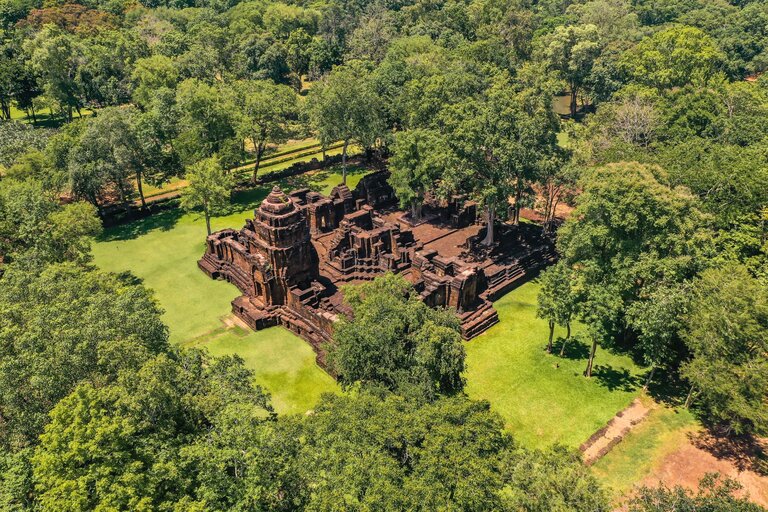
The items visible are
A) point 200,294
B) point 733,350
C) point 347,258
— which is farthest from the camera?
point 347,258

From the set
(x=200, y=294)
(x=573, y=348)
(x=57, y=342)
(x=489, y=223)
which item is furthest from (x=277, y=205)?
(x=573, y=348)

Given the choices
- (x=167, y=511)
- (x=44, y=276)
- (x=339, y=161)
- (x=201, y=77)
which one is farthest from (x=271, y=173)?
(x=167, y=511)

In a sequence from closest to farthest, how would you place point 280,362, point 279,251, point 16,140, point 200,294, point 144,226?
point 280,362 < point 279,251 < point 200,294 < point 16,140 < point 144,226

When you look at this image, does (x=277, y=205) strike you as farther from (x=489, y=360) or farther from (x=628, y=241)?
(x=628, y=241)

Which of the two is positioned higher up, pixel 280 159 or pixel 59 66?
pixel 59 66

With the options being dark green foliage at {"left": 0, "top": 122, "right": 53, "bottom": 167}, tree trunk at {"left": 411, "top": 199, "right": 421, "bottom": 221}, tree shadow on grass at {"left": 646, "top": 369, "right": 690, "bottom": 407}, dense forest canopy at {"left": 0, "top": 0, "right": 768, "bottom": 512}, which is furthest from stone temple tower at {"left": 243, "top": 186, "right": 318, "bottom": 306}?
→ dark green foliage at {"left": 0, "top": 122, "right": 53, "bottom": 167}

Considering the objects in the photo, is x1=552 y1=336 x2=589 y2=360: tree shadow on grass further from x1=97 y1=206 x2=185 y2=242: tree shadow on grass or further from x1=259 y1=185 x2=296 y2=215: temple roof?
x1=97 y1=206 x2=185 y2=242: tree shadow on grass

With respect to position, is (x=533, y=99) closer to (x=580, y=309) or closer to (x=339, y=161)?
(x=580, y=309)

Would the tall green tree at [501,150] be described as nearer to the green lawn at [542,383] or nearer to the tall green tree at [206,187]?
the green lawn at [542,383]
